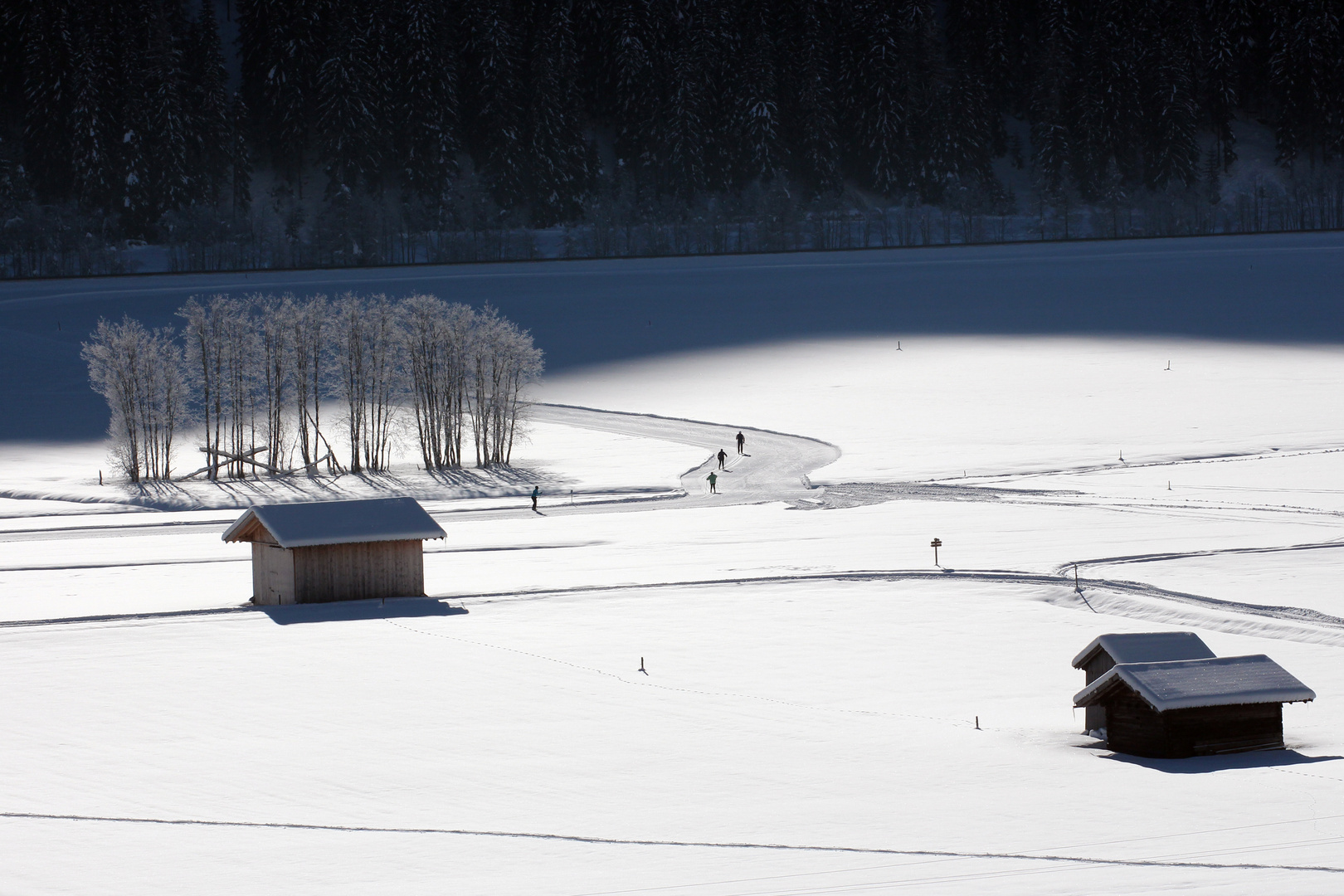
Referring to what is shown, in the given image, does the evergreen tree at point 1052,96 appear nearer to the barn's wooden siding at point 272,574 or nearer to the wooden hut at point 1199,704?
the barn's wooden siding at point 272,574

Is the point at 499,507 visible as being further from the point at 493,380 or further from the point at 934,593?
the point at 934,593

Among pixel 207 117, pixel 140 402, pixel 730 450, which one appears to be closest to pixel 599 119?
pixel 207 117

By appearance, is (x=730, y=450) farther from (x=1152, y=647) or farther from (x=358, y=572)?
(x=1152, y=647)

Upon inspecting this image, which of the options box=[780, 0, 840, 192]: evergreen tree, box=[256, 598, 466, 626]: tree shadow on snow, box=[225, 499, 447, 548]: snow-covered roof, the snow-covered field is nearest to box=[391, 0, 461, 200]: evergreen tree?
box=[780, 0, 840, 192]: evergreen tree

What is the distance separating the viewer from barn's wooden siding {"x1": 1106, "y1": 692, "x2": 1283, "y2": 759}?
23.4 m

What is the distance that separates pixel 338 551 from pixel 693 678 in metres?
12.3

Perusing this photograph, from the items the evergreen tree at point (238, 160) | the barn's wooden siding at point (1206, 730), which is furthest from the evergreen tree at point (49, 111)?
the barn's wooden siding at point (1206, 730)

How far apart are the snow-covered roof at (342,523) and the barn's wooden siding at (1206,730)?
64.2ft

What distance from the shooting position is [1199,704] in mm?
22969

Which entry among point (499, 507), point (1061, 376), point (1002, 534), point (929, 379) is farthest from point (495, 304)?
point (1002, 534)

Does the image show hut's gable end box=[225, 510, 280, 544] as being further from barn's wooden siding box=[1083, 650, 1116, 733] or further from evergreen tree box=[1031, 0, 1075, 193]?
evergreen tree box=[1031, 0, 1075, 193]

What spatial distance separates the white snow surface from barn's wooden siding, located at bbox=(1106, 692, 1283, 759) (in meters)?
0.44

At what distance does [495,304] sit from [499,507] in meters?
46.1

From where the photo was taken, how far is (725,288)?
106m
